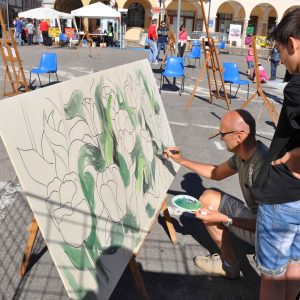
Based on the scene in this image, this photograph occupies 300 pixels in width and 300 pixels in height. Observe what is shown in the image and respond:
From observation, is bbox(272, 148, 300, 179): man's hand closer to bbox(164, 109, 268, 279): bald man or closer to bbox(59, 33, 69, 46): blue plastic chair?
bbox(164, 109, 268, 279): bald man

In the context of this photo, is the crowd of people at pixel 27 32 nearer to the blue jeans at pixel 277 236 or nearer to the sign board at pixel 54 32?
the sign board at pixel 54 32

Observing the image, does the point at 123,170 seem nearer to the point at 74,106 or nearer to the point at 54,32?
the point at 74,106

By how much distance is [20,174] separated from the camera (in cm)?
→ 129

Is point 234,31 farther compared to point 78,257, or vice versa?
point 234,31

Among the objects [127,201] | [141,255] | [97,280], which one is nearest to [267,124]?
[141,255]

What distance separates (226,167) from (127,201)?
90cm

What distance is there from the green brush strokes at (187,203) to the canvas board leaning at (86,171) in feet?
0.84

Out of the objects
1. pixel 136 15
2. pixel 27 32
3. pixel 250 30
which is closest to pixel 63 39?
pixel 27 32

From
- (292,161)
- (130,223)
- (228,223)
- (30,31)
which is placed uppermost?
(292,161)

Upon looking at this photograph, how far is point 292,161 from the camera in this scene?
157cm

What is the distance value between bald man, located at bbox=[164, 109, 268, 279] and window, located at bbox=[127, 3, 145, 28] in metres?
33.0

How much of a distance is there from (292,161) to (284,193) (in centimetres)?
19

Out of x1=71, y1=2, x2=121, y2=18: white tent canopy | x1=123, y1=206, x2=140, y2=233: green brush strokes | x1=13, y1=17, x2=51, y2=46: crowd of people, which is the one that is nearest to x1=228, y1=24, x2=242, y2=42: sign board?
x1=71, y1=2, x2=121, y2=18: white tent canopy

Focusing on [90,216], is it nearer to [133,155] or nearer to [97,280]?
[97,280]
